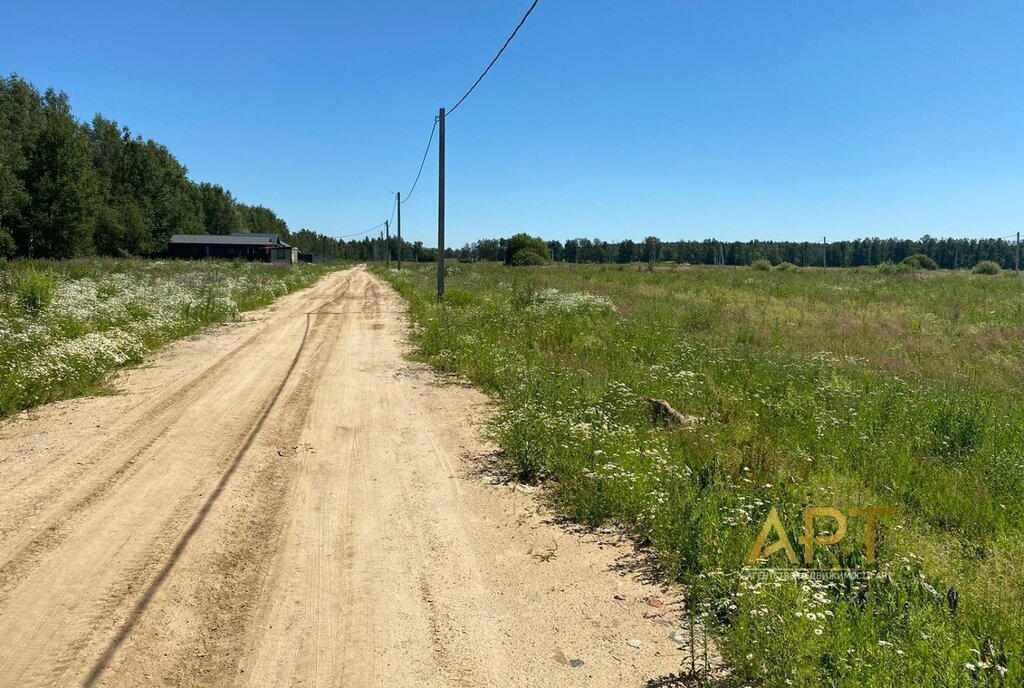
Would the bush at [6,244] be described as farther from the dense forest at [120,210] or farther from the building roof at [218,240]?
the building roof at [218,240]

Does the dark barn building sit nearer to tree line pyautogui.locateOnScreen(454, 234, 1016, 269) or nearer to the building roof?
the building roof

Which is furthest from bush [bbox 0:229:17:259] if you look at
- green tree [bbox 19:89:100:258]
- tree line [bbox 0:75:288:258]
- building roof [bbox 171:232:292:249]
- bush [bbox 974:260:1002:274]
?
bush [bbox 974:260:1002:274]

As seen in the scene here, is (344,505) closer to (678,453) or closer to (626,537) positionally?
(626,537)

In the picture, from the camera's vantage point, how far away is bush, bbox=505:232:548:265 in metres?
67.4

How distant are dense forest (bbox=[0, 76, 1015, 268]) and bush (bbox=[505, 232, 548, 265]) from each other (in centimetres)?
209

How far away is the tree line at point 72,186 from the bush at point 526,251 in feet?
131

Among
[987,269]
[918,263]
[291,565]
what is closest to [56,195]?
[291,565]

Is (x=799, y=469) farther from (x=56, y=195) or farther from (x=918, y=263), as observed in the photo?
(x=918, y=263)

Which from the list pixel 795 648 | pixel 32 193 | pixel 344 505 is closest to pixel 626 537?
pixel 795 648

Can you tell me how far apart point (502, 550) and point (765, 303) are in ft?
71.6

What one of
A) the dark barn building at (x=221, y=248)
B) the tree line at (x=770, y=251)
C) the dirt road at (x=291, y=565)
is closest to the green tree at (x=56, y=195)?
the dark barn building at (x=221, y=248)

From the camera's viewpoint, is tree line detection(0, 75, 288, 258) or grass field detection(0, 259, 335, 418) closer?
grass field detection(0, 259, 335, 418)

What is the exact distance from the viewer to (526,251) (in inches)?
2734

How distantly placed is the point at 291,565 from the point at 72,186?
59758 millimetres
